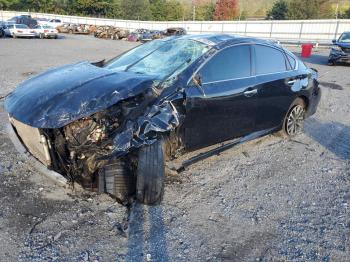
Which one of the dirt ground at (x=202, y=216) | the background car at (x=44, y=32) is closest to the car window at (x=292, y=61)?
the dirt ground at (x=202, y=216)

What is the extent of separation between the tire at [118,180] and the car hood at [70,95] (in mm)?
574

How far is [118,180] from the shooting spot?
11.4ft

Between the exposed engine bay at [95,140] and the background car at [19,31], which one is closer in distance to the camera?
the exposed engine bay at [95,140]

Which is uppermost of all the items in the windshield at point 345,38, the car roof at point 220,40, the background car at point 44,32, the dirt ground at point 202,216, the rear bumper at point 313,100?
the car roof at point 220,40

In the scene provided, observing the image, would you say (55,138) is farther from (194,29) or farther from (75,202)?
(194,29)

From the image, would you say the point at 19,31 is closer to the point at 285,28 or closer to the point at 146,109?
the point at 285,28

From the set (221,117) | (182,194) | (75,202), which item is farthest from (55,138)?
(221,117)

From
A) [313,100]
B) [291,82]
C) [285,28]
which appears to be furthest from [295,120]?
[285,28]

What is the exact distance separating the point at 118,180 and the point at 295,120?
3.62 m

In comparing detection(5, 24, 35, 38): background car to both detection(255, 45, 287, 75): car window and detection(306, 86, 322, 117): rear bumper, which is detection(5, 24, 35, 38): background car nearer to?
detection(306, 86, 322, 117): rear bumper

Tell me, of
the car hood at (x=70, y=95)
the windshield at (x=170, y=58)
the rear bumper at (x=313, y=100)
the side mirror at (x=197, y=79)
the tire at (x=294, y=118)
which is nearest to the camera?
the car hood at (x=70, y=95)

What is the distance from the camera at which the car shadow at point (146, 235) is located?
2.92 m

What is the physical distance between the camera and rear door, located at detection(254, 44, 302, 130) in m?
4.81

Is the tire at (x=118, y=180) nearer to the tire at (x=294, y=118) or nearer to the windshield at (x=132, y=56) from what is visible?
the windshield at (x=132, y=56)
